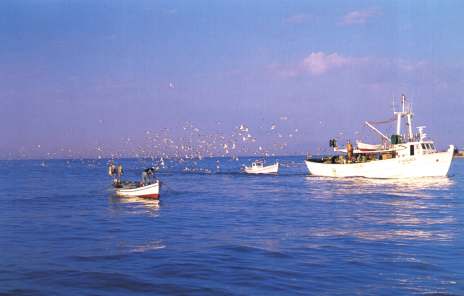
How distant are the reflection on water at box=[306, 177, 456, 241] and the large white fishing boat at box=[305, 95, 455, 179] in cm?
1335

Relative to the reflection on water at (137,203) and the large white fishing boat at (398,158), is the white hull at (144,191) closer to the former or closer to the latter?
the reflection on water at (137,203)

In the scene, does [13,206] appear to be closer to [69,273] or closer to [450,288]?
[69,273]

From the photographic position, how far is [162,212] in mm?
37312

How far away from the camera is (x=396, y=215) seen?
111 feet

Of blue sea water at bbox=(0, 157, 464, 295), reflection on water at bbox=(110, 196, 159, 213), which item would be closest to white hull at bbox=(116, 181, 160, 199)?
reflection on water at bbox=(110, 196, 159, 213)

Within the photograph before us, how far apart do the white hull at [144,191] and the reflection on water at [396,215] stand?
50.3ft

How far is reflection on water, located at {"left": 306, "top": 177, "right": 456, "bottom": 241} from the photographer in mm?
25812

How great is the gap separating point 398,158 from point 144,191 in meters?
40.4

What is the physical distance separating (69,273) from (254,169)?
9704 centimetres

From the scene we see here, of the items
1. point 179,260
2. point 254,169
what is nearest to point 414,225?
point 179,260

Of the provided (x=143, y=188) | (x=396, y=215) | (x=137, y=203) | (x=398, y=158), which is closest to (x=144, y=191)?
(x=143, y=188)

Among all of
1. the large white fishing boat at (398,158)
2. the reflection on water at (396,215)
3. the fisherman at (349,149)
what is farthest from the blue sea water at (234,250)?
the fisherman at (349,149)

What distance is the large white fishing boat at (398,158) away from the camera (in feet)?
229

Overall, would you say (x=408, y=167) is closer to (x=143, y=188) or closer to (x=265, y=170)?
(x=143, y=188)
